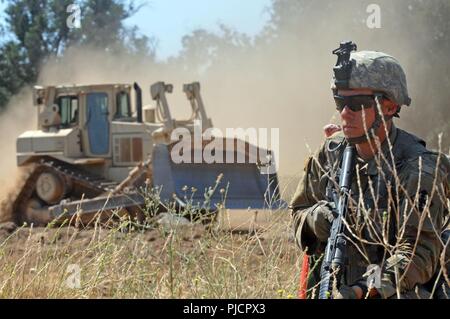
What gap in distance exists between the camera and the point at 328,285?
289 centimetres

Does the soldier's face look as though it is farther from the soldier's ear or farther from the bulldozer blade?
the bulldozer blade

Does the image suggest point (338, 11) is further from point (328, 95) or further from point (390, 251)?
point (390, 251)

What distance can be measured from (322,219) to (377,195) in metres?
0.22

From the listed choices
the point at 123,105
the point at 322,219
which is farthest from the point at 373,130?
the point at 123,105

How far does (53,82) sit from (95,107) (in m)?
17.7

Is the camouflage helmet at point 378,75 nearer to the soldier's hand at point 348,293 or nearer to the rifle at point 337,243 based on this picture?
the rifle at point 337,243

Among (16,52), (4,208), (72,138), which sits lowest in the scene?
(4,208)

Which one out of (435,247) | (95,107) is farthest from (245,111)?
(435,247)

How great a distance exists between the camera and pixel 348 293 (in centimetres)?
280

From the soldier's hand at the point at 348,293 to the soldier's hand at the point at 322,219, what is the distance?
0.97 feet

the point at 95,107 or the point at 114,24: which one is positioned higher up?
the point at 114,24

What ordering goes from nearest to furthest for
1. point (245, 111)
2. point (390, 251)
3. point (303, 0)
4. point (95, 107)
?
point (390, 251)
point (95, 107)
point (303, 0)
point (245, 111)

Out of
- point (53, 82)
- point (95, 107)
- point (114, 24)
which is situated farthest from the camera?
point (114, 24)

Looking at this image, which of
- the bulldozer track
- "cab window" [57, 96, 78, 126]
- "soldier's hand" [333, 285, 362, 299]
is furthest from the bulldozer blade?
"soldier's hand" [333, 285, 362, 299]
